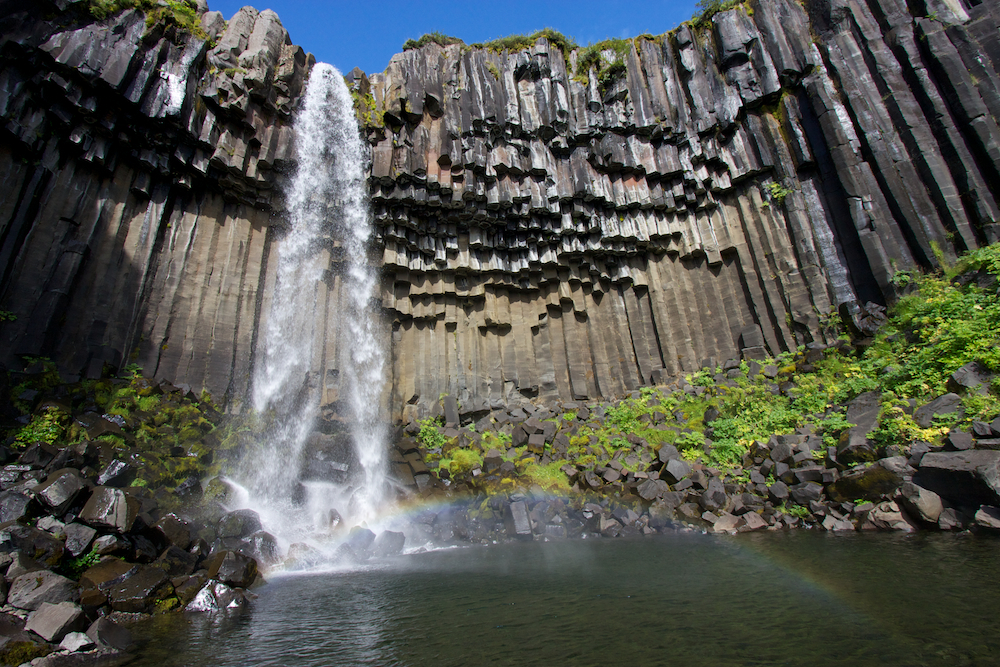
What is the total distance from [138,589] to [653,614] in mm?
5913

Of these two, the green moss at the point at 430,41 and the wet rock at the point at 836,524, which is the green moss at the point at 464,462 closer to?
the wet rock at the point at 836,524

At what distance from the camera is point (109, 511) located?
22.0ft

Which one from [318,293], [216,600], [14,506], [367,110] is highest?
[367,110]

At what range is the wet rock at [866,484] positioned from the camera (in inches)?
313

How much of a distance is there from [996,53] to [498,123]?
1336cm

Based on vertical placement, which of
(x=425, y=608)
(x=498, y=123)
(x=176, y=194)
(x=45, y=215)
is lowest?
(x=425, y=608)

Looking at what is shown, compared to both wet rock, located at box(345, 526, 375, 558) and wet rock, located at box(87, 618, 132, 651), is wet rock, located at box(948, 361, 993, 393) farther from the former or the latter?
wet rock, located at box(87, 618, 132, 651)

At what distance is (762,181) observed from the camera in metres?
15.7

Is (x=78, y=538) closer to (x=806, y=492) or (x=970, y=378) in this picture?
(x=806, y=492)

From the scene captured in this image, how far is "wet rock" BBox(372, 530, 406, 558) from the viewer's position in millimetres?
9680

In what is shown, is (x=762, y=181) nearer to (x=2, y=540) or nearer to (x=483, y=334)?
(x=483, y=334)

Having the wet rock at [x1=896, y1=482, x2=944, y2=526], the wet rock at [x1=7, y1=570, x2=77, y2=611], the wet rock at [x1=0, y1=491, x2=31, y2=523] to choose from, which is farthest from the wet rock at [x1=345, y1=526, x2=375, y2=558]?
the wet rock at [x1=896, y1=482, x2=944, y2=526]

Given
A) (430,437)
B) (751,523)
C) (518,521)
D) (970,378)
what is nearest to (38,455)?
(430,437)

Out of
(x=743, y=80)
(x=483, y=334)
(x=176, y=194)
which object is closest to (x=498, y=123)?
(x=483, y=334)
